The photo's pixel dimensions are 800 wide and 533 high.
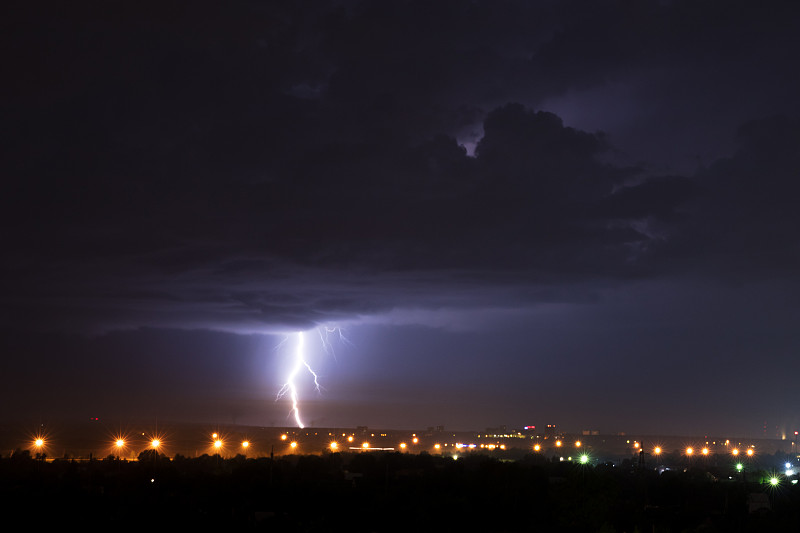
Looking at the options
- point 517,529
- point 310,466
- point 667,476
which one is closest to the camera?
point 517,529

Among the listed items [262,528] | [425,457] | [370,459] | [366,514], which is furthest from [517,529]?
[425,457]

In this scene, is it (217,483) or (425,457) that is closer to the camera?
(217,483)

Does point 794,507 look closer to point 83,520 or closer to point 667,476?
point 667,476

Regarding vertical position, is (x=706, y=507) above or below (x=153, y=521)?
below

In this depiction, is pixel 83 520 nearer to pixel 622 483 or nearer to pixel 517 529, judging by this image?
pixel 517 529

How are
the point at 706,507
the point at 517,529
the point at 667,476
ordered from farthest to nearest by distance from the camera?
the point at 667,476 → the point at 706,507 → the point at 517,529

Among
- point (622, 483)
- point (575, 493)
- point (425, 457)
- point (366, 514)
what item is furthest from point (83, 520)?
point (425, 457)
